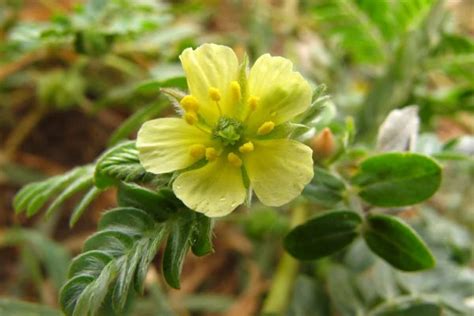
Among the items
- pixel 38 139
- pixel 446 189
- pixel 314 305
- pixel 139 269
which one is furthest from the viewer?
pixel 38 139

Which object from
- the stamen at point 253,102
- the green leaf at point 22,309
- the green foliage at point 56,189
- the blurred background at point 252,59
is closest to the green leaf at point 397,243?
the blurred background at point 252,59

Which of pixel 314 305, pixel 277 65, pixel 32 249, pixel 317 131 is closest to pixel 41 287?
pixel 32 249

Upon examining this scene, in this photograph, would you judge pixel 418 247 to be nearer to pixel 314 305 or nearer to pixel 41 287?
pixel 314 305

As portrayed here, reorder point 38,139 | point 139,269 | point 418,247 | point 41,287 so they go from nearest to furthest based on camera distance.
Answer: point 139,269
point 418,247
point 41,287
point 38,139

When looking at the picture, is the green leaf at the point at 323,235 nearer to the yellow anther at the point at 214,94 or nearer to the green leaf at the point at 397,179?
the green leaf at the point at 397,179

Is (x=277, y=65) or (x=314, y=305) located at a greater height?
(x=277, y=65)

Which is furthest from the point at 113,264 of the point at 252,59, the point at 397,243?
the point at 252,59

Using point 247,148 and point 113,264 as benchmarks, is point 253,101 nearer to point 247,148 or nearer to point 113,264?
point 247,148
